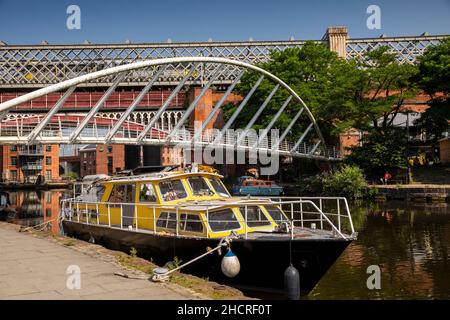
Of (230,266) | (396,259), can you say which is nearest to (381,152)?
(396,259)

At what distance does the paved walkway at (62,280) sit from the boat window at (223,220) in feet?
11.3

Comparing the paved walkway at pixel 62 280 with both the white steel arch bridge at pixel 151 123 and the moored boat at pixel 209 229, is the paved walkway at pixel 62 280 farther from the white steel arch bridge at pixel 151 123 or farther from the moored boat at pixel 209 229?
the white steel arch bridge at pixel 151 123

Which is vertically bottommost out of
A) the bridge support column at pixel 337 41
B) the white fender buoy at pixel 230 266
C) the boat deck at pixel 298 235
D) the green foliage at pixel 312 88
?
the white fender buoy at pixel 230 266

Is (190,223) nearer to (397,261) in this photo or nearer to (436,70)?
(397,261)

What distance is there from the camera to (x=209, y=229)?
42.1ft

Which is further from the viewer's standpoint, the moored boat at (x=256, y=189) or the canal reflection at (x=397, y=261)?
the moored boat at (x=256, y=189)

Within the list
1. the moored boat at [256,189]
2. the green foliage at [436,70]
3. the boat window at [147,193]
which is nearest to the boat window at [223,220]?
the boat window at [147,193]

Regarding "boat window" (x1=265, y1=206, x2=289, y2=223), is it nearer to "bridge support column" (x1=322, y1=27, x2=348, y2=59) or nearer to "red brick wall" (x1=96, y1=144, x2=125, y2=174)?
"bridge support column" (x1=322, y1=27, x2=348, y2=59)

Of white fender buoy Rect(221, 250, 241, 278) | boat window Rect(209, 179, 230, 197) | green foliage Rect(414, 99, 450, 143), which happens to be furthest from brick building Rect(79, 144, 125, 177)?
white fender buoy Rect(221, 250, 241, 278)

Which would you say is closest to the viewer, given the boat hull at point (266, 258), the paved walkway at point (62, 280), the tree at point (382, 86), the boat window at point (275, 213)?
the paved walkway at point (62, 280)

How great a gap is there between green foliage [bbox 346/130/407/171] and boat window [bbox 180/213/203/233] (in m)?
36.0

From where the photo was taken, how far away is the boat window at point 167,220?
1421cm

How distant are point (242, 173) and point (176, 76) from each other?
94.3 feet

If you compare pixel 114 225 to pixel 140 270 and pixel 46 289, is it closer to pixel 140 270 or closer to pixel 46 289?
pixel 140 270
